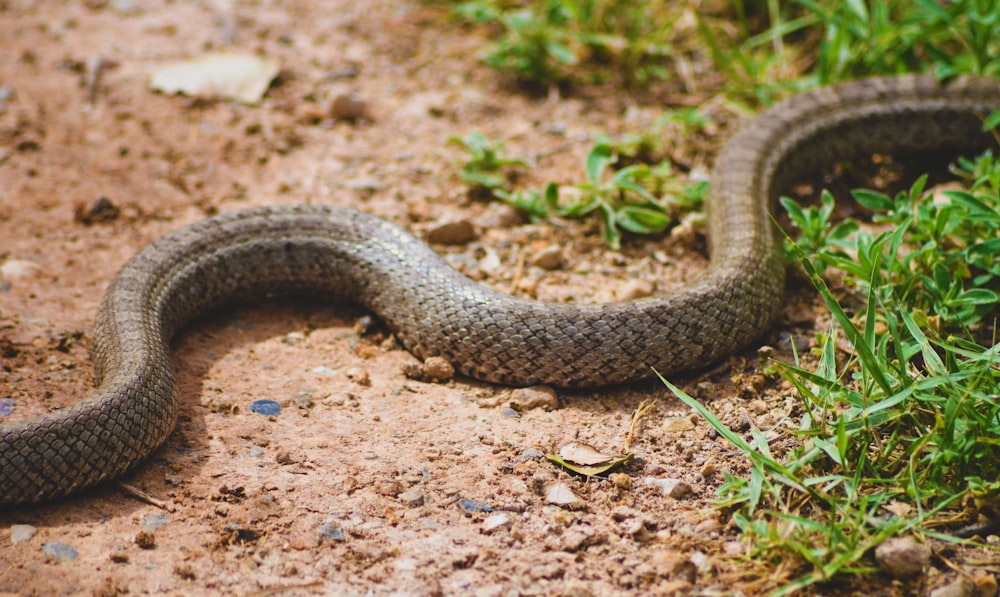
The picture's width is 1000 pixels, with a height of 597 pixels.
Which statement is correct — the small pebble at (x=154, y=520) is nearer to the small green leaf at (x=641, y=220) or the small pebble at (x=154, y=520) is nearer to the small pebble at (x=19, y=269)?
the small pebble at (x=19, y=269)

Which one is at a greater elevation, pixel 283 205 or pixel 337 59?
pixel 337 59

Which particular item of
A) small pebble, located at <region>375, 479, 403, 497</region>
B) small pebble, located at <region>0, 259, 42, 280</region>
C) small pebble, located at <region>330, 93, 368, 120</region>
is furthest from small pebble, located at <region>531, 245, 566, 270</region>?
small pebble, located at <region>0, 259, 42, 280</region>

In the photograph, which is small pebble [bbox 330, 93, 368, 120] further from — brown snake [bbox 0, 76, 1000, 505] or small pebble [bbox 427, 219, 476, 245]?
small pebble [bbox 427, 219, 476, 245]

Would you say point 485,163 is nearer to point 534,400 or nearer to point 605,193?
point 605,193

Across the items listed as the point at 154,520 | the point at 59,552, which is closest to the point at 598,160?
the point at 154,520

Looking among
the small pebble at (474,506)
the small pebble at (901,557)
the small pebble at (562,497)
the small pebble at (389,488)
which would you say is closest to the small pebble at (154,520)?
the small pebble at (389,488)

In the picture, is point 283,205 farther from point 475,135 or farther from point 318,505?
point 318,505

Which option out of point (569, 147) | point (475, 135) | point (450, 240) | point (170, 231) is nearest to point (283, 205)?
point (170, 231)
